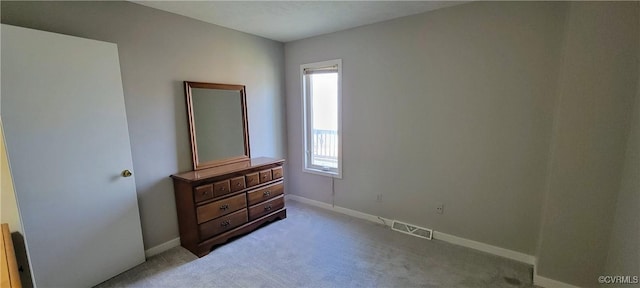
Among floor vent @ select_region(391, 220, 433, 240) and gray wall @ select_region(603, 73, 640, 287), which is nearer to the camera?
gray wall @ select_region(603, 73, 640, 287)

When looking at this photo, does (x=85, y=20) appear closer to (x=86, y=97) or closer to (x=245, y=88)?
(x=86, y=97)

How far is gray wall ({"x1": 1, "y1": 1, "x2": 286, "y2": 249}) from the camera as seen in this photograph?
6.66 feet

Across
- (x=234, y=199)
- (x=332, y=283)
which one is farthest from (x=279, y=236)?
(x=332, y=283)

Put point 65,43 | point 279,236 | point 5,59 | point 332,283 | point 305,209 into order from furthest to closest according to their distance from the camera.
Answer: point 305,209 → point 279,236 → point 332,283 → point 65,43 → point 5,59

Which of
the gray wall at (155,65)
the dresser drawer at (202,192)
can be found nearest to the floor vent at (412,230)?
the dresser drawer at (202,192)

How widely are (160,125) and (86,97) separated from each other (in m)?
0.64

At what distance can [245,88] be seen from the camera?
332cm

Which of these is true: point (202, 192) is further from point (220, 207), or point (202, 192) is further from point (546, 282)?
point (546, 282)

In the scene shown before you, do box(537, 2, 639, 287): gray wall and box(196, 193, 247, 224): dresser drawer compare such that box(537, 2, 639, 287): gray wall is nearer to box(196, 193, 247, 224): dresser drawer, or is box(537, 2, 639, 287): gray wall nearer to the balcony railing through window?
the balcony railing through window

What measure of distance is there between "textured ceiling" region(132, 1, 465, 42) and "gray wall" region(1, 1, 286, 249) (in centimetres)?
19

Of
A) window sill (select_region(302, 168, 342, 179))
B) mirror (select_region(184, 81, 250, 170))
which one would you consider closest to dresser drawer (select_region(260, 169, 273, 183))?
mirror (select_region(184, 81, 250, 170))

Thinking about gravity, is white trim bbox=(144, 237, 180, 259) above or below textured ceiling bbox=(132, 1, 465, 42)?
below

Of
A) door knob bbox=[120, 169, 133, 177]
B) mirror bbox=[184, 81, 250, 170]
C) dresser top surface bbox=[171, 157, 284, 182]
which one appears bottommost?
dresser top surface bbox=[171, 157, 284, 182]

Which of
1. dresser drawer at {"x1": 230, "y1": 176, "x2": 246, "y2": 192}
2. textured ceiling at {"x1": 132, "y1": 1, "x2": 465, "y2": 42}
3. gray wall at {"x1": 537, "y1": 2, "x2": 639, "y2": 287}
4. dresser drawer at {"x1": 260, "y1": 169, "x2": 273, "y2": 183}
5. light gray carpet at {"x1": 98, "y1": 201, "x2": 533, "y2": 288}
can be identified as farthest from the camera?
dresser drawer at {"x1": 260, "y1": 169, "x2": 273, "y2": 183}
